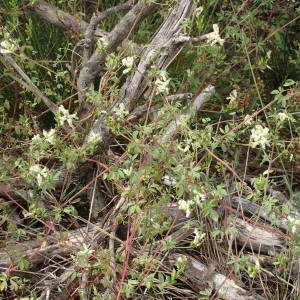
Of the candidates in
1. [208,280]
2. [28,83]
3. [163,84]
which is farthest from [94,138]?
[208,280]

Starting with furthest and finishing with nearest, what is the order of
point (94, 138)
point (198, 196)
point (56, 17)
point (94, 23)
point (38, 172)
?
point (56, 17) < point (94, 23) < point (94, 138) < point (38, 172) < point (198, 196)

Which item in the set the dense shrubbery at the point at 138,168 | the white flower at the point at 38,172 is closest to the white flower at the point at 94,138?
the dense shrubbery at the point at 138,168

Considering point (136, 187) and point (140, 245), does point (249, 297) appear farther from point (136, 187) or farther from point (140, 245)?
point (136, 187)

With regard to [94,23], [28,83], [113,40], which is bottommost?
[28,83]

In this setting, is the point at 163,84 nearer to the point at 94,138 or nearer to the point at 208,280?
the point at 94,138

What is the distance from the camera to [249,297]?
2.19 metres

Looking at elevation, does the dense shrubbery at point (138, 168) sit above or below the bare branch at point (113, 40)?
below

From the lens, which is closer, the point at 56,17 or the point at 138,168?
the point at 138,168

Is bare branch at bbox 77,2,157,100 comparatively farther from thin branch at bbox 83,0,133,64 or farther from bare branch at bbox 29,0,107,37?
bare branch at bbox 29,0,107,37

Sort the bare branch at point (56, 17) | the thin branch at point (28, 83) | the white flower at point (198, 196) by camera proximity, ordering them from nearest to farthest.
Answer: the white flower at point (198, 196)
the thin branch at point (28, 83)
the bare branch at point (56, 17)

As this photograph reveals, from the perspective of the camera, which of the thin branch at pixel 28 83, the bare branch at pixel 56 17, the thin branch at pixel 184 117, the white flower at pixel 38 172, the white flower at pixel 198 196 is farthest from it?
the bare branch at pixel 56 17

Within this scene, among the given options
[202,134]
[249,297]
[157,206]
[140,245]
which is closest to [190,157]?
[202,134]

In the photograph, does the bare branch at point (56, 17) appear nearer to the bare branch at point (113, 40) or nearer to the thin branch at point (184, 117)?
the bare branch at point (113, 40)

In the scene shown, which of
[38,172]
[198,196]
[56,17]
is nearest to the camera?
[198,196]
